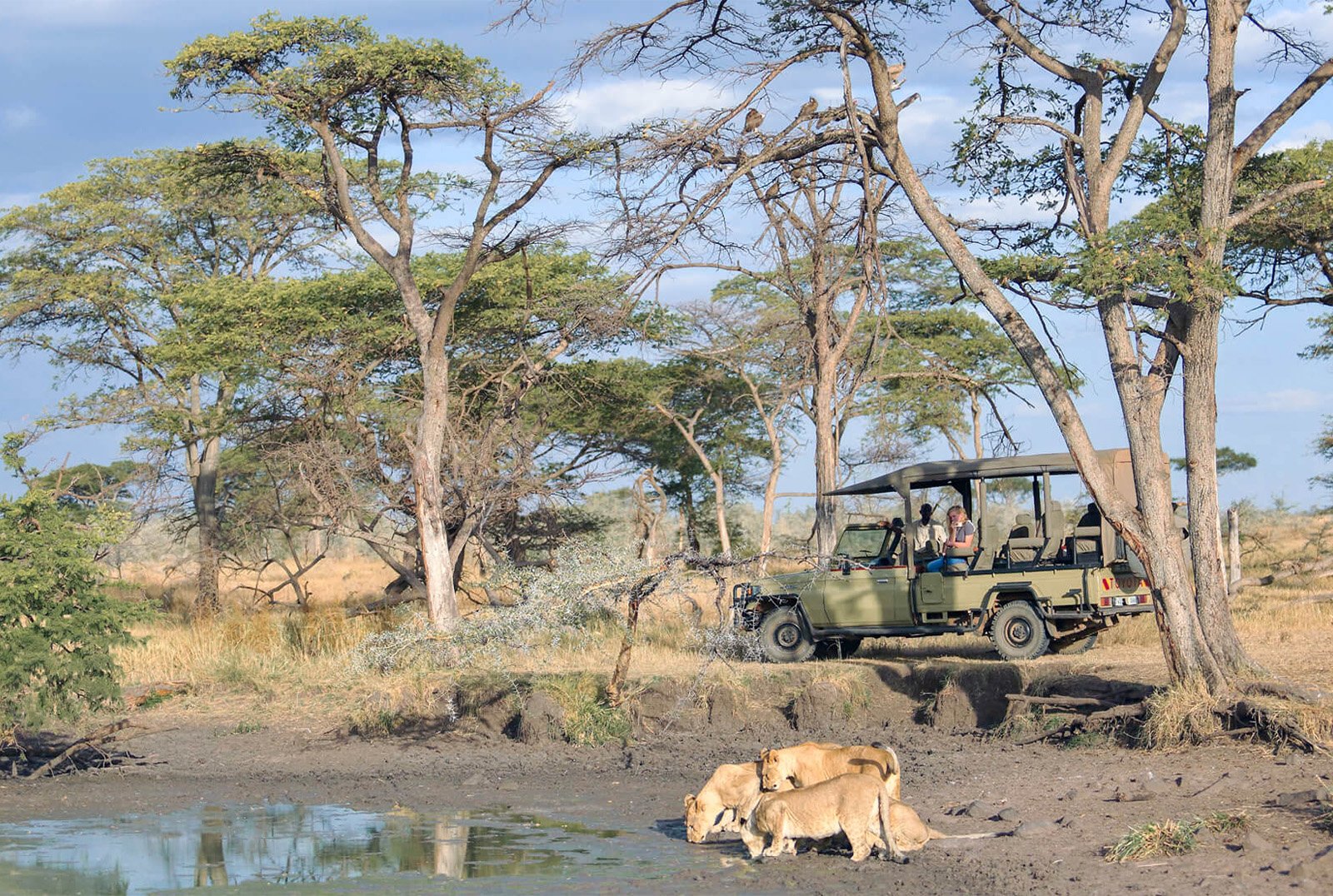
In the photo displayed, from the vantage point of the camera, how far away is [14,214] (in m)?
28.2

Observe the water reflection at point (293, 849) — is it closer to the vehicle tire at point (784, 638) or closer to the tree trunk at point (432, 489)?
the vehicle tire at point (784, 638)

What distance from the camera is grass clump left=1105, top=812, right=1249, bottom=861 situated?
8.09 meters

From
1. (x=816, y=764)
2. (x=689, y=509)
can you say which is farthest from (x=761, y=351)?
(x=816, y=764)

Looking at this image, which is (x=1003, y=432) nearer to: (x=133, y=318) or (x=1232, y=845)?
(x=1232, y=845)

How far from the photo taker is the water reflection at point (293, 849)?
9.30 m

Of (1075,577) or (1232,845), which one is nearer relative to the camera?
(1232,845)

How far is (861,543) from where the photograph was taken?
1692 cm

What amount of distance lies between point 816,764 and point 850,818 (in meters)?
0.92

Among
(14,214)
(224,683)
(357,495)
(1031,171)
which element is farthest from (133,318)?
(1031,171)

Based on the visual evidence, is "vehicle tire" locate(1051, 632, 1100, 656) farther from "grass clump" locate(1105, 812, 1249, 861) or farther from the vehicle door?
"grass clump" locate(1105, 812, 1249, 861)

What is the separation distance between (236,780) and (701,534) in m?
24.0

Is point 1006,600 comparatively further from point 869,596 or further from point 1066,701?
point 1066,701

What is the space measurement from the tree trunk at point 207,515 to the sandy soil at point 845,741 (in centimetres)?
1118

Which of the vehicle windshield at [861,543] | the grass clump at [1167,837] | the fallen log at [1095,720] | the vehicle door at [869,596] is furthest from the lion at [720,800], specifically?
the vehicle windshield at [861,543]
